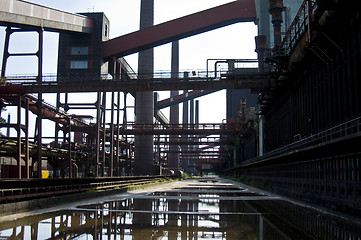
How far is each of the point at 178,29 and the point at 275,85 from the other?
2412 cm

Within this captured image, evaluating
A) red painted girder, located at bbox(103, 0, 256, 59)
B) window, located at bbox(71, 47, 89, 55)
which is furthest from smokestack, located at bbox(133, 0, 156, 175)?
window, located at bbox(71, 47, 89, 55)

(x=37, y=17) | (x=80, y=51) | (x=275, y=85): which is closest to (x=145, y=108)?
(x=80, y=51)

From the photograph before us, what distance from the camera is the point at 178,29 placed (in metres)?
50.7

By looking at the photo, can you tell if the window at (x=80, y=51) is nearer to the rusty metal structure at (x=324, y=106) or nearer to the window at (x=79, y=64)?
the window at (x=79, y=64)

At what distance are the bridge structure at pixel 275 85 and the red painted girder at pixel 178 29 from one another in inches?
5.1

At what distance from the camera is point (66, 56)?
5022cm

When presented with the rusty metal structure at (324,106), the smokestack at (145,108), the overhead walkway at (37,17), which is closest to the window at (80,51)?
the overhead walkway at (37,17)

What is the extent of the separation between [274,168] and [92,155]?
111ft

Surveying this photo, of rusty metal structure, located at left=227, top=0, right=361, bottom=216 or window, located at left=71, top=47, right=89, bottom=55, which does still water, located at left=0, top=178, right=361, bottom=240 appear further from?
window, located at left=71, top=47, right=89, bottom=55

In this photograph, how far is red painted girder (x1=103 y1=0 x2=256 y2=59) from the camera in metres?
50.3

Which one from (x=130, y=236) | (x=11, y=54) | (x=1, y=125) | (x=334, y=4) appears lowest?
(x=130, y=236)

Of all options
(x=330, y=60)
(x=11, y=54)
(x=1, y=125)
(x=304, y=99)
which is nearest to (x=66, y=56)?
(x=11, y=54)

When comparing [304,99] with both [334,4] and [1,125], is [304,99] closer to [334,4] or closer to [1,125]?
[334,4]

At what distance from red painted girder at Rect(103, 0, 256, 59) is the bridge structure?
0.42 feet
